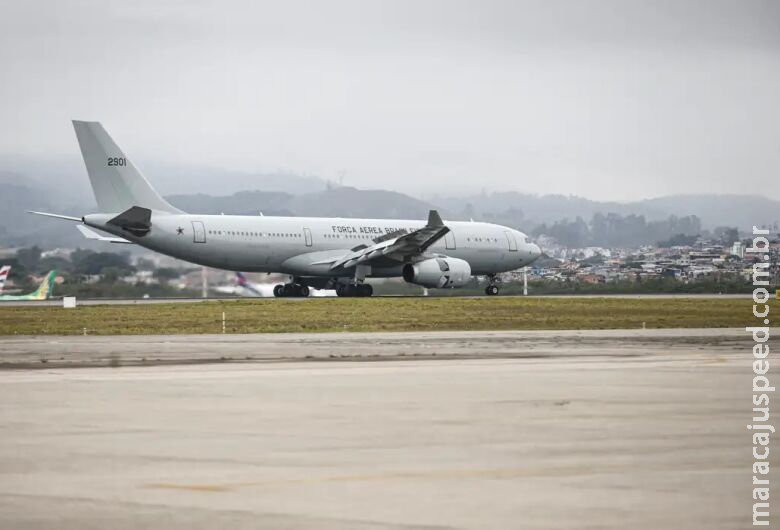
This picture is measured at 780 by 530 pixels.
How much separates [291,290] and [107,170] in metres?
12.8

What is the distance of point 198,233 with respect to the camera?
67.3 m

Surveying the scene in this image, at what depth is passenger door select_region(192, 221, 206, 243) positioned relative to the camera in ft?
220

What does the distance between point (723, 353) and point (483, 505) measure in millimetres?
20454

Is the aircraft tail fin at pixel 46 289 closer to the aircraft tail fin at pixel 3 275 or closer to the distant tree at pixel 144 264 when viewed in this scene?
the aircraft tail fin at pixel 3 275

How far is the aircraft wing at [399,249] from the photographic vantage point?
69875 mm

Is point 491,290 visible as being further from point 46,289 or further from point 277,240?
point 46,289

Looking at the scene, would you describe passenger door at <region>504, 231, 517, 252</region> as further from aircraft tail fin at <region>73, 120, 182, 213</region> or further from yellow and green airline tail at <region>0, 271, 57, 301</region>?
yellow and green airline tail at <region>0, 271, 57, 301</region>

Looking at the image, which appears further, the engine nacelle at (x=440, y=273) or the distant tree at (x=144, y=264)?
the distant tree at (x=144, y=264)

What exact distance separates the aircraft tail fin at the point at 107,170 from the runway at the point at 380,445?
135 ft

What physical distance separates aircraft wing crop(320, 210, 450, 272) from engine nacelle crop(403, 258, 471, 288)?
102 cm

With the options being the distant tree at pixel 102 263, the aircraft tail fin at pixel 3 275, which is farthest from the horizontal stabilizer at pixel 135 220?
the aircraft tail fin at pixel 3 275

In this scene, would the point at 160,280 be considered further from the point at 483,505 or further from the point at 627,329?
the point at 483,505

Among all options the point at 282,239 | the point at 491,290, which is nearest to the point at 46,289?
the point at 282,239

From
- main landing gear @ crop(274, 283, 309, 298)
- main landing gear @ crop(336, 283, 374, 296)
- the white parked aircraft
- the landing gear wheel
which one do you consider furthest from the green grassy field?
the landing gear wheel
